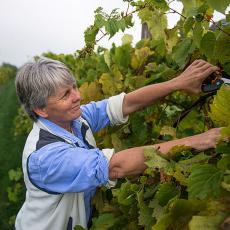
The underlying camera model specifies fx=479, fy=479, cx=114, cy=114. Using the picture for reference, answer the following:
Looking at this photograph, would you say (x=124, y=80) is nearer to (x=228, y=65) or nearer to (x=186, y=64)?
(x=186, y=64)

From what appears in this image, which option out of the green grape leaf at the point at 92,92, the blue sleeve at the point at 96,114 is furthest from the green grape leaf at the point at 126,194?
the green grape leaf at the point at 92,92

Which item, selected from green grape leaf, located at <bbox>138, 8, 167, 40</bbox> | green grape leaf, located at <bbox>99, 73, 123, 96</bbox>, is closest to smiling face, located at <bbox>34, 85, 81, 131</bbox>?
green grape leaf, located at <bbox>138, 8, 167, 40</bbox>

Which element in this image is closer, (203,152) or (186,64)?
(203,152)

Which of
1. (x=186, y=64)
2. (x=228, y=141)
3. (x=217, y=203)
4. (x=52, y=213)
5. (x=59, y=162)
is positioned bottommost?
(x=52, y=213)

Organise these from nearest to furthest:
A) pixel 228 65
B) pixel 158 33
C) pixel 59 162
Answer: pixel 228 65
pixel 59 162
pixel 158 33

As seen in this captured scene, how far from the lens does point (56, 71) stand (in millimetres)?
2559

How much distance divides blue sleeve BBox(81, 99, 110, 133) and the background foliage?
0.45ft

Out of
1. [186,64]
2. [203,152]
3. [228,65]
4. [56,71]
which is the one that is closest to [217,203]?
[203,152]

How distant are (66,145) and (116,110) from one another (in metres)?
0.70

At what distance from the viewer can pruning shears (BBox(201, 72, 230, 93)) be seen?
2.01 meters

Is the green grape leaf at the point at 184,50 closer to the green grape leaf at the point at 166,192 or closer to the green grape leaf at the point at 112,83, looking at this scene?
the green grape leaf at the point at 166,192

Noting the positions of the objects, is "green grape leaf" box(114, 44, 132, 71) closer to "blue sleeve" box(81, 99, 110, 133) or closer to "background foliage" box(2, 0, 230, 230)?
"background foliage" box(2, 0, 230, 230)

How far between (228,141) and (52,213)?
1.45m

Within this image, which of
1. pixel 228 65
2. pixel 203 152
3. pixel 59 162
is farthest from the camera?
pixel 59 162
